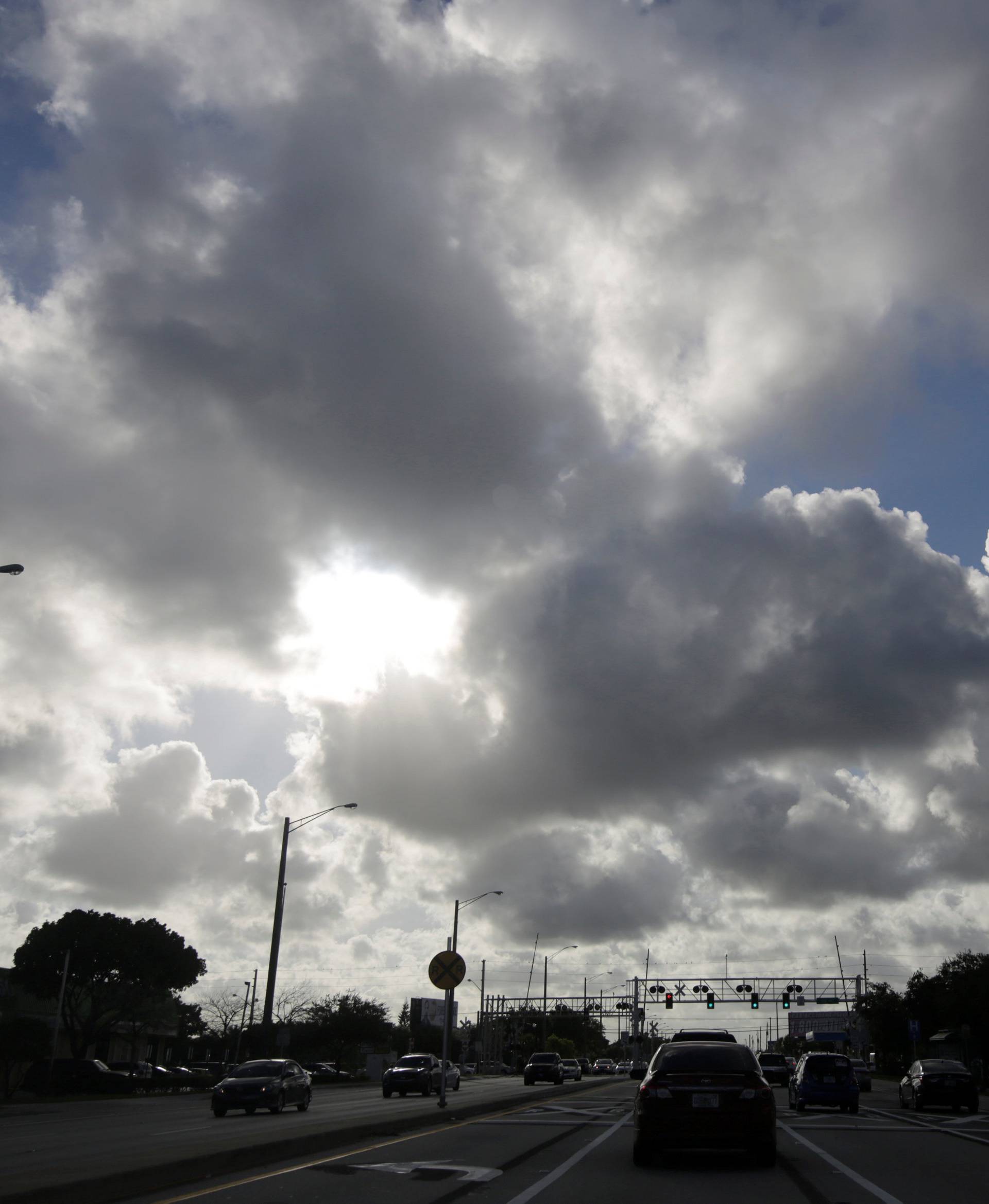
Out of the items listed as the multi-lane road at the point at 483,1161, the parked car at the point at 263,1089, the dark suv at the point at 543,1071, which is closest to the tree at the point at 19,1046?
the parked car at the point at 263,1089

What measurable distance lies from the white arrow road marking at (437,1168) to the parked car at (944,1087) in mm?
21635

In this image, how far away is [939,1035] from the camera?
75812mm

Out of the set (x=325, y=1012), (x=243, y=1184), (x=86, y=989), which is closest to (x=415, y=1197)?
(x=243, y=1184)

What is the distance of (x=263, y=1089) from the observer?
1121 inches

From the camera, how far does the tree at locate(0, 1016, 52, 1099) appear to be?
5216 centimetres

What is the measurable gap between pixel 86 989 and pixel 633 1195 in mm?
69332

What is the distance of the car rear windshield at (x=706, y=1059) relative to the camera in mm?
14211

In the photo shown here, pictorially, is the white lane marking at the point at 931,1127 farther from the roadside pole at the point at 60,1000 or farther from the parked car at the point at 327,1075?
the roadside pole at the point at 60,1000

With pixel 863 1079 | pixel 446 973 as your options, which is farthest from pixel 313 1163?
pixel 863 1079

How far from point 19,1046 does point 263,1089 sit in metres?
31.0

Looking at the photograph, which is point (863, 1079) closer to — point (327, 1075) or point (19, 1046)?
point (327, 1075)

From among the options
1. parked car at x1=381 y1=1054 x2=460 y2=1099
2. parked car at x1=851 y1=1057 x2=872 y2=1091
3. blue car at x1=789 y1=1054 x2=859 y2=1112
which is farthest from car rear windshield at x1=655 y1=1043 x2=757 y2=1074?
parked car at x1=851 y1=1057 x2=872 y2=1091

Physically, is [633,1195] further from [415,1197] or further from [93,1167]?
[93,1167]

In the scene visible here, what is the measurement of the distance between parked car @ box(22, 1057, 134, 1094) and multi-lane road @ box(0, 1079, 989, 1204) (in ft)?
90.8
